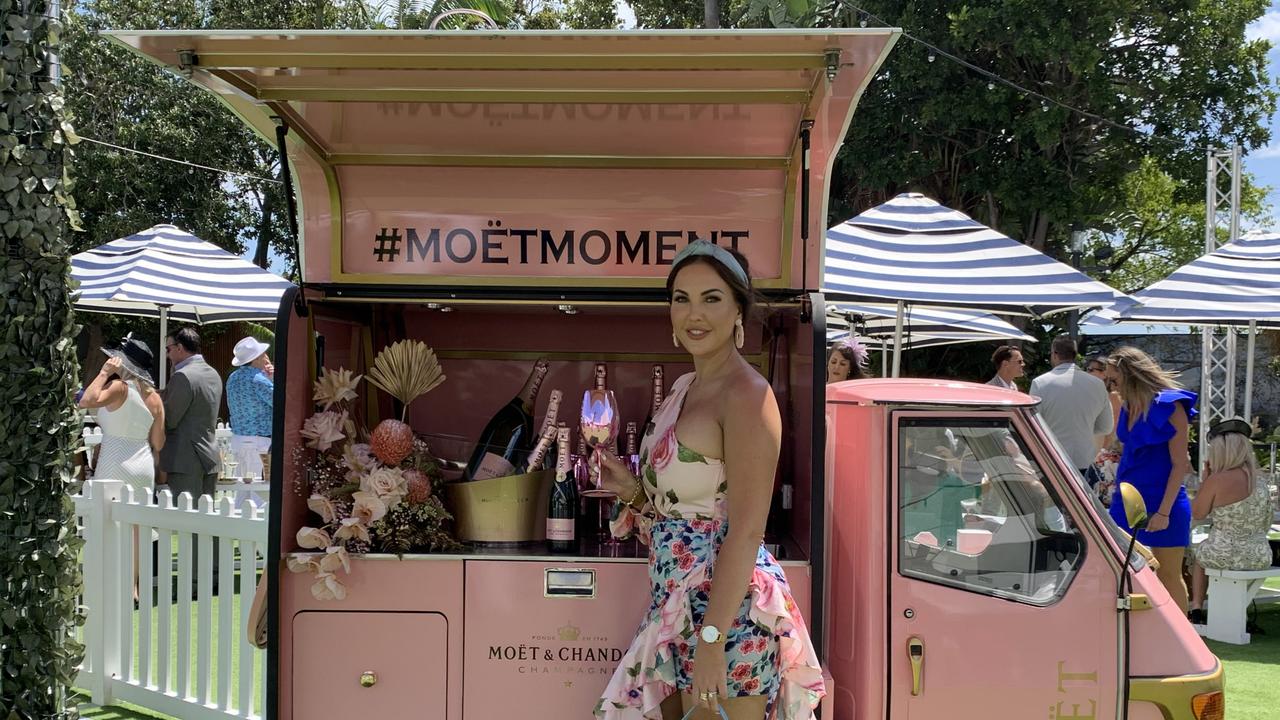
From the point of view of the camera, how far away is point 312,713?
120 inches

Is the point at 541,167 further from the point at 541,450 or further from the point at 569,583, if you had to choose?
the point at 569,583

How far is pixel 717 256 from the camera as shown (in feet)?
8.69

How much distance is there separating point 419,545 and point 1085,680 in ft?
6.70

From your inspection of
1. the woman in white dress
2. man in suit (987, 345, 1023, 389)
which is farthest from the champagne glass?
the woman in white dress

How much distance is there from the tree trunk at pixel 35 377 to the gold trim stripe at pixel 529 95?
31.0 inches

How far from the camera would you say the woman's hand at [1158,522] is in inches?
235

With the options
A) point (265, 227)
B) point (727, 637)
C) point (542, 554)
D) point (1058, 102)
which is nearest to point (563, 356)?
A: point (542, 554)

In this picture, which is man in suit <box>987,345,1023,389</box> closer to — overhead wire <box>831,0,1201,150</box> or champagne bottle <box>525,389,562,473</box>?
champagne bottle <box>525,389,562,473</box>

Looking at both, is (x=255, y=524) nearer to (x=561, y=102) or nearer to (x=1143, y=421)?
(x=561, y=102)

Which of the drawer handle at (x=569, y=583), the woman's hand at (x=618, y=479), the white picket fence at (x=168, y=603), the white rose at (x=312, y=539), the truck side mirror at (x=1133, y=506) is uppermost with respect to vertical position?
the woman's hand at (x=618, y=479)

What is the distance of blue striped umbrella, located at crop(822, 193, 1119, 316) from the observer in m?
5.88

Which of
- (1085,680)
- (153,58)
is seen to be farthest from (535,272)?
(1085,680)

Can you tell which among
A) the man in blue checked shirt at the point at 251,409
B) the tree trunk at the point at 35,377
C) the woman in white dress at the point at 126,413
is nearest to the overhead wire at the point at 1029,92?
the man in blue checked shirt at the point at 251,409

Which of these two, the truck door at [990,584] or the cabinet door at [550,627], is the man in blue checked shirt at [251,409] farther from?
the truck door at [990,584]
